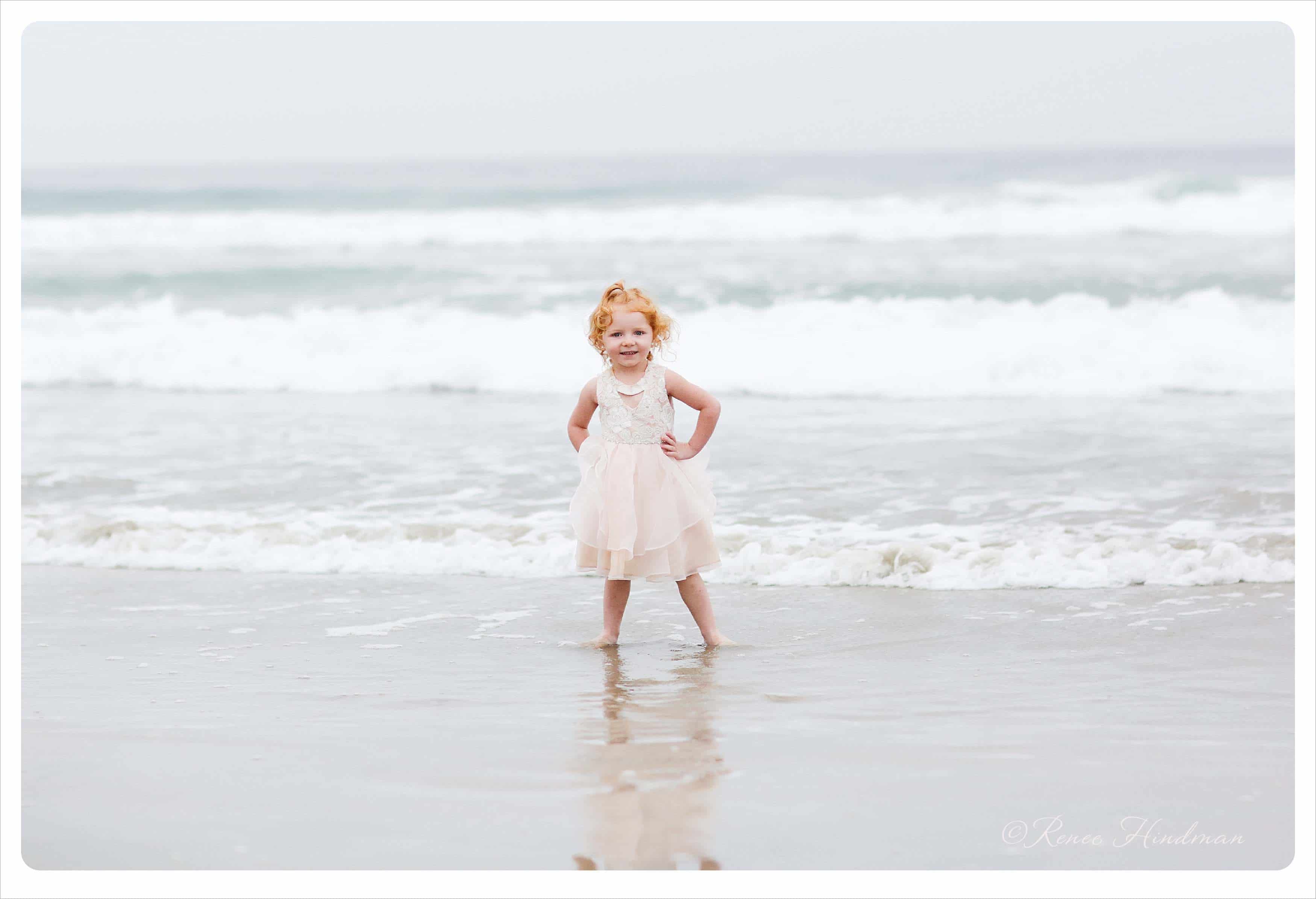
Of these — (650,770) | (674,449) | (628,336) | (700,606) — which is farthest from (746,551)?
(650,770)

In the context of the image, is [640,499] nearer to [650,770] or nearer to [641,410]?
[641,410]

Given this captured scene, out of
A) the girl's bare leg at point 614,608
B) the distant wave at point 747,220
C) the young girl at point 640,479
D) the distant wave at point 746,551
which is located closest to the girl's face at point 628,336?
the young girl at point 640,479

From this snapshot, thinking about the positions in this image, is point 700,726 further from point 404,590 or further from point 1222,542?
point 1222,542

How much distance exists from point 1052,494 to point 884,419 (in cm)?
223

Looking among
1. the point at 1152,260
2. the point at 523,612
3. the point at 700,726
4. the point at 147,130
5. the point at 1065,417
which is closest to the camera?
the point at 700,726

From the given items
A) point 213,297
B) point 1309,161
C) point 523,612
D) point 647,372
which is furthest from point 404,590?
point 213,297

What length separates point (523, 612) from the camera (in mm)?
4582

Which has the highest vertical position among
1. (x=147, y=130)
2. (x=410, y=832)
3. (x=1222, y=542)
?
(x=147, y=130)

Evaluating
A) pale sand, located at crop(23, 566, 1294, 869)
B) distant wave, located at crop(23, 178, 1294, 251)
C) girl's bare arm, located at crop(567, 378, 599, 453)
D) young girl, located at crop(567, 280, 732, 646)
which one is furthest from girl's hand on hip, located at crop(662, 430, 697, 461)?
distant wave, located at crop(23, 178, 1294, 251)

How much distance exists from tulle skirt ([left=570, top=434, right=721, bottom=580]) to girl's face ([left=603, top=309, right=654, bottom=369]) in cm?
33

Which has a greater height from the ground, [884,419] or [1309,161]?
[1309,161]

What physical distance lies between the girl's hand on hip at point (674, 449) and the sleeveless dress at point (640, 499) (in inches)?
0.5

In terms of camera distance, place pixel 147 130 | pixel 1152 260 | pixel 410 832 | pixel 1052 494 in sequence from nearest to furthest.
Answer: pixel 410 832, pixel 1052 494, pixel 1152 260, pixel 147 130

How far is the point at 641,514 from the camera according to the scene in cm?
410
